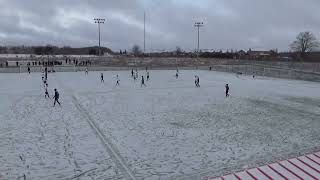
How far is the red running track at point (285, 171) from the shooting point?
10406 millimetres

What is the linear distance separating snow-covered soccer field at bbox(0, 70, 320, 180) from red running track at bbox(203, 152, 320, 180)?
617 millimetres

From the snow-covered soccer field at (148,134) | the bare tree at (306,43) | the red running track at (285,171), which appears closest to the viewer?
the red running track at (285,171)

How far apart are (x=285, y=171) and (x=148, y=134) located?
652 centimetres

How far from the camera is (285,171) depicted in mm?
10883

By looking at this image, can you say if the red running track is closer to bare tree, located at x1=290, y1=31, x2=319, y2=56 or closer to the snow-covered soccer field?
the snow-covered soccer field

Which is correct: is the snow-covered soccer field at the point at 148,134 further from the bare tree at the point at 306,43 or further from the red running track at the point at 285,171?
the bare tree at the point at 306,43

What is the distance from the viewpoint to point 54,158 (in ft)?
39.6

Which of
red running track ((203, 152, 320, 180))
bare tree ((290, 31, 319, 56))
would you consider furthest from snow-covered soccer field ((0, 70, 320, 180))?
bare tree ((290, 31, 319, 56))

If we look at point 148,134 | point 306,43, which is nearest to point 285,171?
point 148,134

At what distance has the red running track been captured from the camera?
34.1 feet

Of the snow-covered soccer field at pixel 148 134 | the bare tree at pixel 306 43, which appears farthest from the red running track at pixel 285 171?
the bare tree at pixel 306 43

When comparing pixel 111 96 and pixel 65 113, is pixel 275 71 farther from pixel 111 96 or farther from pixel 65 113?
pixel 65 113

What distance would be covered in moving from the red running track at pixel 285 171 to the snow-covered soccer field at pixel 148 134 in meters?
0.62

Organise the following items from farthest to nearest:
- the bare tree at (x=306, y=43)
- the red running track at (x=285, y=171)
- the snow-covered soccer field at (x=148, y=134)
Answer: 1. the bare tree at (x=306, y=43)
2. the snow-covered soccer field at (x=148, y=134)
3. the red running track at (x=285, y=171)
